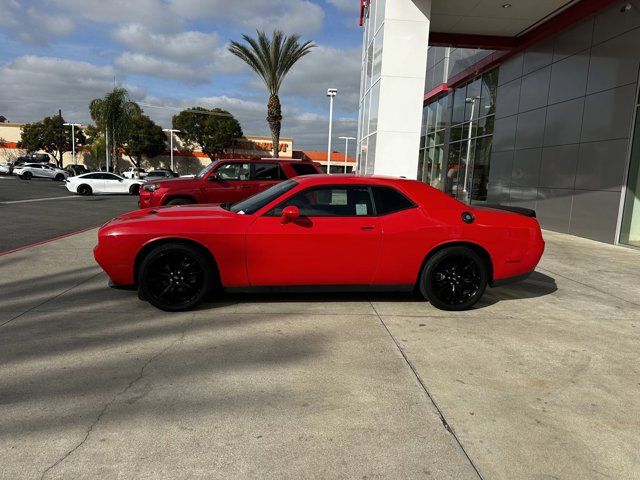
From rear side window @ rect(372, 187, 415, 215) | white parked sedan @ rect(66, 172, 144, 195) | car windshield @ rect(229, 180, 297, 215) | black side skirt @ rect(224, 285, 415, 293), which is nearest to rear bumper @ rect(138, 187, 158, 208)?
car windshield @ rect(229, 180, 297, 215)

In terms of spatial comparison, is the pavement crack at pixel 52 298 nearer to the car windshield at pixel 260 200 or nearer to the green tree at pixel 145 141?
the car windshield at pixel 260 200

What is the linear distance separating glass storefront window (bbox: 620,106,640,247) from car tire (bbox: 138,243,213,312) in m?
10.7

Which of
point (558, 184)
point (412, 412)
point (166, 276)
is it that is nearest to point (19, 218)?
point (166, 276)

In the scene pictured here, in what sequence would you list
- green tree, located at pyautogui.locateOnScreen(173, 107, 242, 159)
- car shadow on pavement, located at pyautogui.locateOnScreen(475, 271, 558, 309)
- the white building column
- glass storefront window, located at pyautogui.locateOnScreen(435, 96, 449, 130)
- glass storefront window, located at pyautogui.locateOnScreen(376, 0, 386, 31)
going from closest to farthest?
car shadow on pavement, located at pyautogui.locateOnScreen(475, 271, 558, 309) → the white building column → glass storefront window, located at pyautogui.locateOnScreen(376, 0, 386, 31) → glass storefront window, located at pyautogui.locateOnScreen(435, 96, 449, 130) → green tree, located at pyautogui.locateOnScreen(173, 107, 242, 159)

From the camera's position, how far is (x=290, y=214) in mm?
4586

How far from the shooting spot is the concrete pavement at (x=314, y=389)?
244 cm

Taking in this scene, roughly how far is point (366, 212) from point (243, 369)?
228 cm

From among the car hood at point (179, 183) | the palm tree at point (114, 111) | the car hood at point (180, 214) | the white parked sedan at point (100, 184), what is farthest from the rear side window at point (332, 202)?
the palm tree at point (114, 111)

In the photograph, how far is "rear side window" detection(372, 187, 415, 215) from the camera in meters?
4.97

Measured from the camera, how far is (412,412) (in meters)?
2.94

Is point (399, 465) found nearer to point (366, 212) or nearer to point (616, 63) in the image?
point (366, 212)

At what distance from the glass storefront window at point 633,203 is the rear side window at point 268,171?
844cm

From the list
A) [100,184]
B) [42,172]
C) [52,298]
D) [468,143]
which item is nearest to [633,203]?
[468,143]

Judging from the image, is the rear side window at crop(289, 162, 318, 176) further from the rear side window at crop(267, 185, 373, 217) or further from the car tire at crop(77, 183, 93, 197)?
the car tire at crop(77, 183, 93, 197)
